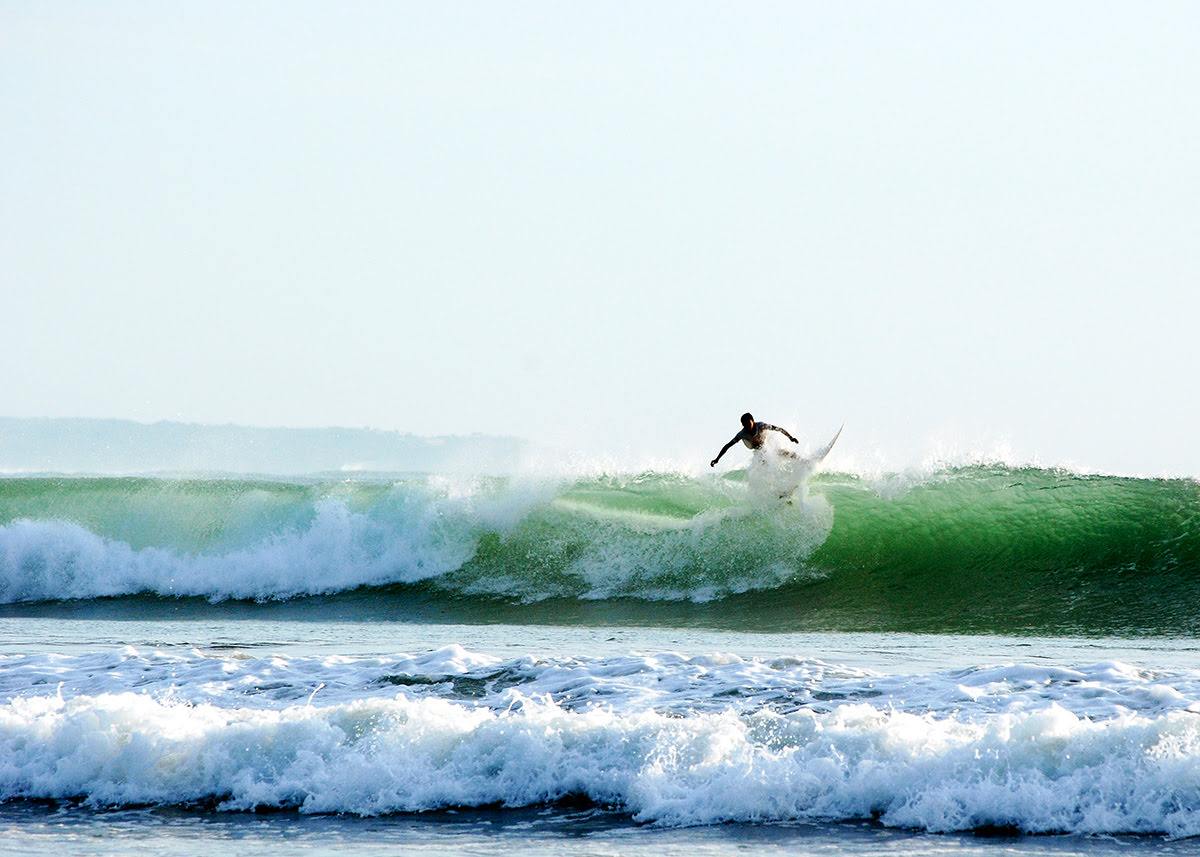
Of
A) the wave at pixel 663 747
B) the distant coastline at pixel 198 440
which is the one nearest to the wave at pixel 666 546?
the wave at pixel 663 747

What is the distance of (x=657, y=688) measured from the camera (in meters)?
6.32

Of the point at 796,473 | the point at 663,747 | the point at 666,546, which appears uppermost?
the point at 796,473

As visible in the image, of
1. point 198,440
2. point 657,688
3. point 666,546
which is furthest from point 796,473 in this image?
point 198,440

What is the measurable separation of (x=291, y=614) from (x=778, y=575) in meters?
5.32

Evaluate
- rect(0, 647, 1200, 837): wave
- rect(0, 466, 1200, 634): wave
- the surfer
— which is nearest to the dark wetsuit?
the surfer

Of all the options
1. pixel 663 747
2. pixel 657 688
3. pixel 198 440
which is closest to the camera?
pixel 663 747

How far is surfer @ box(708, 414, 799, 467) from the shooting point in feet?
43.7

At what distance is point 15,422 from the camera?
4916cm

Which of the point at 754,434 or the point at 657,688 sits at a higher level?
the point at 754,434

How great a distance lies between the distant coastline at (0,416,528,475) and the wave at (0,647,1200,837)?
3615 cm

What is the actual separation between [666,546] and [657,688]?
713 centimetres

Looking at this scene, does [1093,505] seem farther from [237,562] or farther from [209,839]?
[209,839]

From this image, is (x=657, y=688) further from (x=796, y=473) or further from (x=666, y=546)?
(x=796, y=473)

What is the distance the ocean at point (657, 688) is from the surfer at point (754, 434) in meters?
0.39
